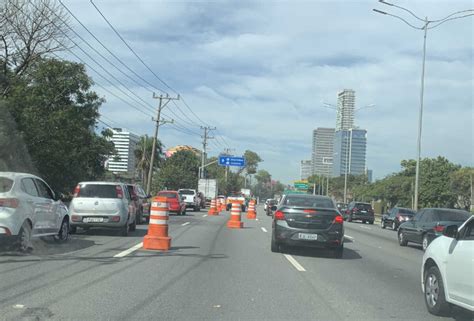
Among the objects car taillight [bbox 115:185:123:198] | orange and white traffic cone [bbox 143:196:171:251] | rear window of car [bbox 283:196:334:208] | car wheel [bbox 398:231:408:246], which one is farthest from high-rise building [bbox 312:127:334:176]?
orange and white traffic cone [bbox 143:196:171:251]

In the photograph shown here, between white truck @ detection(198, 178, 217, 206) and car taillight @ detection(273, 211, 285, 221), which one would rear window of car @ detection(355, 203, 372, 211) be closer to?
white truck @ detection(198, 178, 217, 206)

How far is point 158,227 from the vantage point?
12883 millimetres

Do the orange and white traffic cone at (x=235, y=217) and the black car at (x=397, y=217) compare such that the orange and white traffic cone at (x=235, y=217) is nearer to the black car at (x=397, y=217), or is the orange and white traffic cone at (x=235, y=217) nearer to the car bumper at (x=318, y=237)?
the black car at (x=397, y=217)

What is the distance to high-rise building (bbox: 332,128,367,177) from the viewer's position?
85838 mm

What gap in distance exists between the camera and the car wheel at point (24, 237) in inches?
437

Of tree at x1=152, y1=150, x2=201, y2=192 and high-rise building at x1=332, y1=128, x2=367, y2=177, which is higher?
high-rise building at x1=332, y1=128, x2=367, y2=177

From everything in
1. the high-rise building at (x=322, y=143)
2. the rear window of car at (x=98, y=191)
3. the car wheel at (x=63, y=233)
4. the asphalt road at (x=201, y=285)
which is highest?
the high-rise building at (x=322, y=143)

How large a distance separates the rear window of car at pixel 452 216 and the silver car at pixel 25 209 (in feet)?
Result: 39.2

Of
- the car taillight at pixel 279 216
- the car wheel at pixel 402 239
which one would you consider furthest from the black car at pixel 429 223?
the car taillight at pixel 279 216

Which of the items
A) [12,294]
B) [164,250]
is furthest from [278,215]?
[12,294]

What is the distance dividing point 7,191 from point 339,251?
8.01 m

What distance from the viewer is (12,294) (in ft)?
24.1

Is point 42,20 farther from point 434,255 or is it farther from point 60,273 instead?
point 434,255

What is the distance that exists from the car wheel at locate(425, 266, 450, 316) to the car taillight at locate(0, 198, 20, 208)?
8122 millimetres
